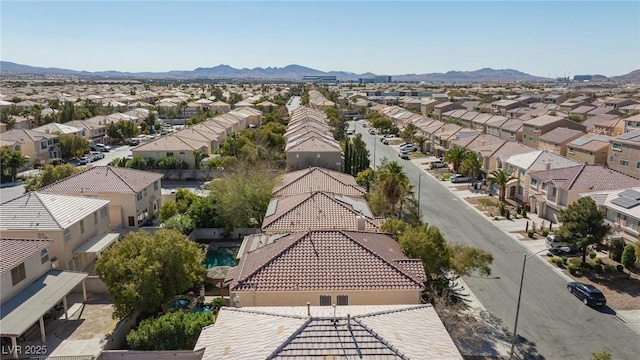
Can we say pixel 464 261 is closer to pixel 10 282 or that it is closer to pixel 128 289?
pixel 128 289

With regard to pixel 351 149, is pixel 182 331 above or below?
below

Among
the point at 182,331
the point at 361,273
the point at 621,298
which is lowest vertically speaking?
the point at 621,298

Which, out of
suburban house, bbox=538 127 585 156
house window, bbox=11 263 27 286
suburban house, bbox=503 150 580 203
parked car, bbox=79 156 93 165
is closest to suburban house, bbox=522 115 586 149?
suburban house, bbox=538 127 585 156

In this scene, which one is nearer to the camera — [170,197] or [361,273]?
[361,273]

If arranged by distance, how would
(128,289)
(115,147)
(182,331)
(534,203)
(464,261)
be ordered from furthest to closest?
(115,147) < (534,203) < (464,261) < (128,289) < (182,331)

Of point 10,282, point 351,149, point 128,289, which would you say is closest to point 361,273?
point 128,289

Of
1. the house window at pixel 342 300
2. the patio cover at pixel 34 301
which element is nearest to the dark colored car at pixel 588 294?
the house window at pixel 342 300

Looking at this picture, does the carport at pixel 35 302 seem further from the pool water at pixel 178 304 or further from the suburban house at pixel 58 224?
the pool water at pixel 178 304

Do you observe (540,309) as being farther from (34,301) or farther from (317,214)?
A: (34,301)
